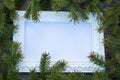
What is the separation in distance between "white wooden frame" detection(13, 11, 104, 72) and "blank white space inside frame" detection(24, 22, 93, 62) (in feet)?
0.04

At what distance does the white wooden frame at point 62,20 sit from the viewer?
0.97 meters

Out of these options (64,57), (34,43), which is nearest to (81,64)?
(64,57)

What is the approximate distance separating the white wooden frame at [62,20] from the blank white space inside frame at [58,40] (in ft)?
0.04

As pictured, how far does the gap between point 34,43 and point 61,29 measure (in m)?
0.10

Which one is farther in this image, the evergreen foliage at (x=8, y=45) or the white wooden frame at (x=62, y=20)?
the white wooden frame at (x=62, y=20)

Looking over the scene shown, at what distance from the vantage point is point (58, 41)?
1.00 metres

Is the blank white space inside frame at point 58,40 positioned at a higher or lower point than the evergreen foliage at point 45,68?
higher

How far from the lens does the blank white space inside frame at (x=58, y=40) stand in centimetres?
98

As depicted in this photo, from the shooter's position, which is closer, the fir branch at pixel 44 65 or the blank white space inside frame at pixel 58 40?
the fir branch at pixel 44 65

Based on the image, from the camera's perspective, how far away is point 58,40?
3.27 ft

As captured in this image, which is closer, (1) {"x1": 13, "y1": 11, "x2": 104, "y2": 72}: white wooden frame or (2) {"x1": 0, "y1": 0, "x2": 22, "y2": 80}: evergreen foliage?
(2) {"x1": 0, "y1": 0, "x2": 22, "y2": 80}: evergreen foliage

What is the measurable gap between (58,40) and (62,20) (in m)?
0.07

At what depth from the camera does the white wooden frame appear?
0.97 meters

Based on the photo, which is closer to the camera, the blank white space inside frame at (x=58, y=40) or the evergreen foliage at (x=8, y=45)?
the evergreen foliage at (x=8, y=45)
